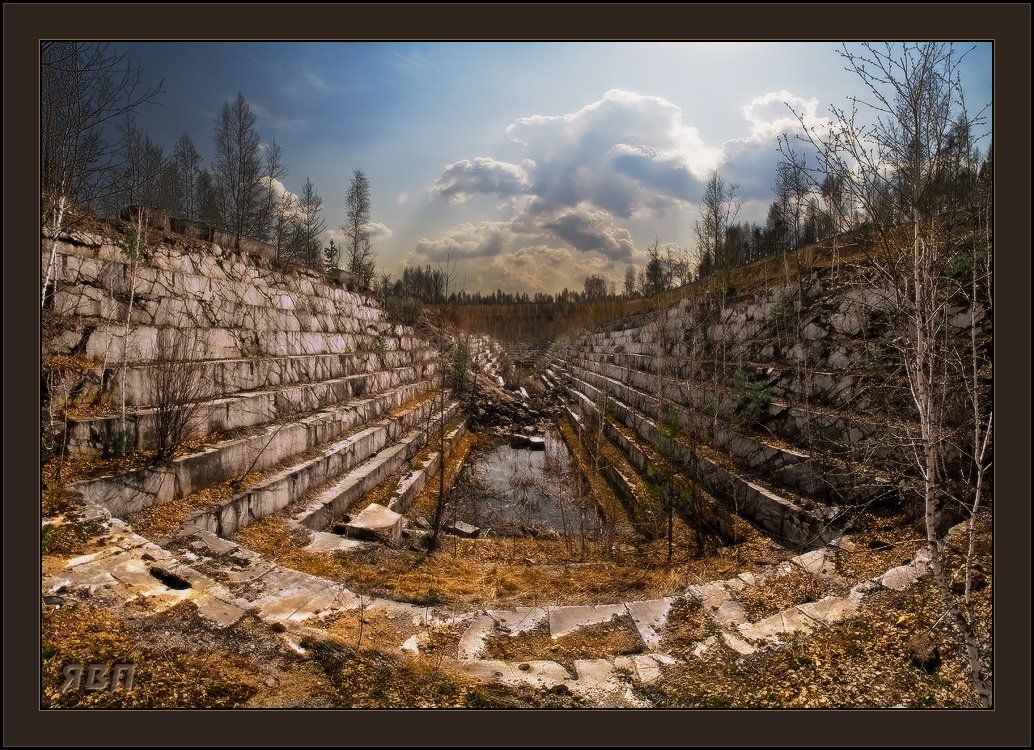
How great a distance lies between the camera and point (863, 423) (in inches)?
276

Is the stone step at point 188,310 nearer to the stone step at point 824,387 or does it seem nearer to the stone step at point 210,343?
the stone step at point 210,343

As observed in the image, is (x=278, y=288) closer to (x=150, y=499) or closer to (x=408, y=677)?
(x=150, y=499)

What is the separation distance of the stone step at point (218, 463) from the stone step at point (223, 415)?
1.11ft

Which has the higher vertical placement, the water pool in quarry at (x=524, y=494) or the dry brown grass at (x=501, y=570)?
the dry brown grass at (x=501, y=570)

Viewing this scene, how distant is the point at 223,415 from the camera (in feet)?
25.2

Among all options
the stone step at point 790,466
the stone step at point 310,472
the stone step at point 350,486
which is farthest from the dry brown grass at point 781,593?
the stone step at point 310,472

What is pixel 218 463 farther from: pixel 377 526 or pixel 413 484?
pixel 413 484

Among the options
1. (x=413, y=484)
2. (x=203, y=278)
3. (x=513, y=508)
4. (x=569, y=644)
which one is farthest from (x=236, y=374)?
(x=569, y=644)

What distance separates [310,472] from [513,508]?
4.58m

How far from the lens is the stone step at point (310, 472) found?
6116 millimetres

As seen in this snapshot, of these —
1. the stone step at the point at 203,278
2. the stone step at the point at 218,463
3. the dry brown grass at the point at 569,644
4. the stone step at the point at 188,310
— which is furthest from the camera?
the stone step at the point at 203,278

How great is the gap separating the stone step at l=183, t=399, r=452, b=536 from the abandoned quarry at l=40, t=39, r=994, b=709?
2.2 inches

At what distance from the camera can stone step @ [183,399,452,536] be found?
20.1 feet

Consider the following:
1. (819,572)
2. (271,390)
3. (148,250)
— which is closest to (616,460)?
(819,572)
